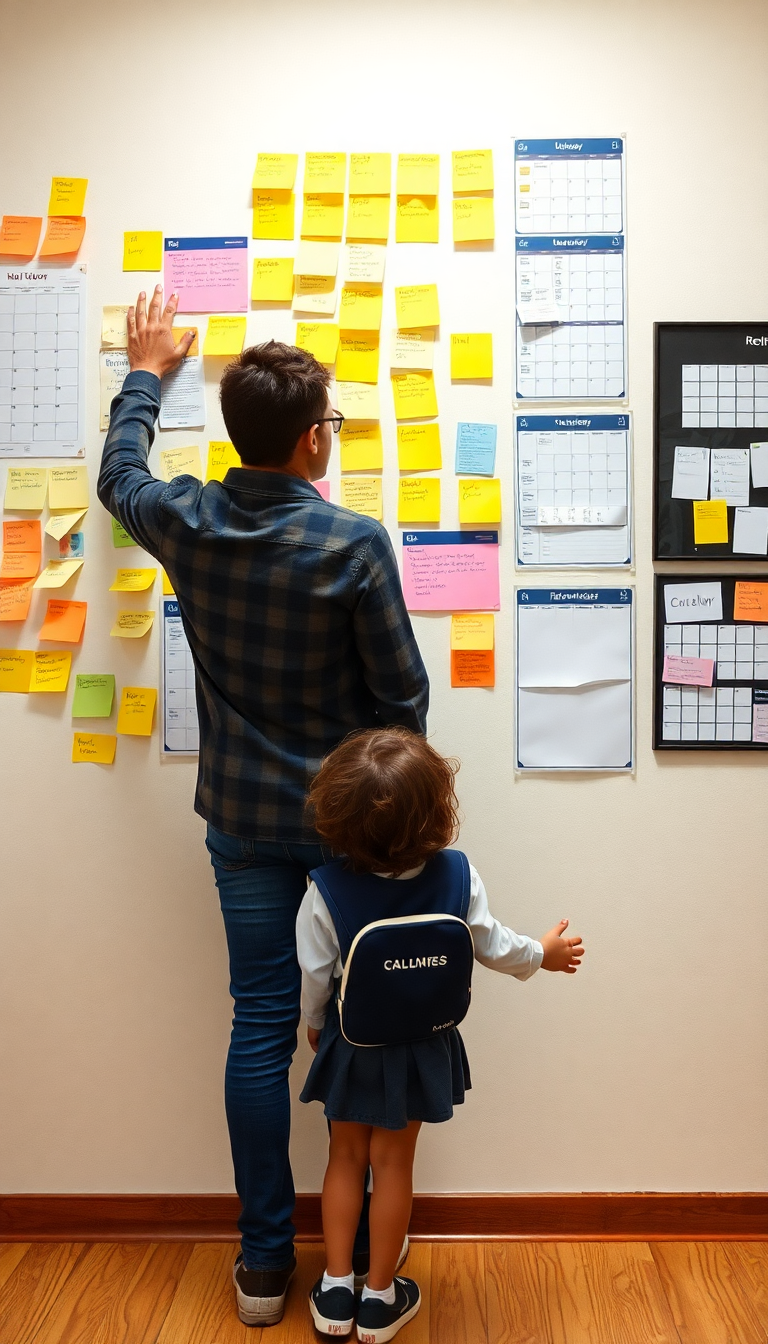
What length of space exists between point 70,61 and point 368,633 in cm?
130

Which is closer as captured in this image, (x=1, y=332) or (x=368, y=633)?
(x=368, y=633)

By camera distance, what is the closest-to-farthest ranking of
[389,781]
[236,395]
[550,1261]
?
[389,781]
[236,395]
[550,1261]

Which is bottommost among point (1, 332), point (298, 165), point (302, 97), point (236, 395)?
point (236, 395)

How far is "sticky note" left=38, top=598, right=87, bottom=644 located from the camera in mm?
1882

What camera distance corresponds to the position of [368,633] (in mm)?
1512

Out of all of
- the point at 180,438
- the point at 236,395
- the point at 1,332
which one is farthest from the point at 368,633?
the point at 1,332

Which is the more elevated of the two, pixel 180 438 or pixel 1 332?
pixel 1 332

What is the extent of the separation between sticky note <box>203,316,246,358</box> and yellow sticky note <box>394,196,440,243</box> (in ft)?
1.14

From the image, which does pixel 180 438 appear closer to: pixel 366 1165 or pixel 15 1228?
pixel 366 1165

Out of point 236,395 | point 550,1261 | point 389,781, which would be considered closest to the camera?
point 389,781

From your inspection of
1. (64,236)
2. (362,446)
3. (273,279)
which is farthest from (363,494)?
(64,236)

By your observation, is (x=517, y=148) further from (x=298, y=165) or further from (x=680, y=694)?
(x=680, y=694)

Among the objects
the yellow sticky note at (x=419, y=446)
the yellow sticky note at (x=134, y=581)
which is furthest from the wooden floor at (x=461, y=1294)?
the yellow sticky note at (x=419, y=446)

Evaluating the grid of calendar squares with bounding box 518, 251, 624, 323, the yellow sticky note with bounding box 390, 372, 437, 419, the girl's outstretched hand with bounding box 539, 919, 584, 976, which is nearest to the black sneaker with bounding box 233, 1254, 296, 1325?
the girl's outstretched hand with bounding box 539, 919, 584, 976
